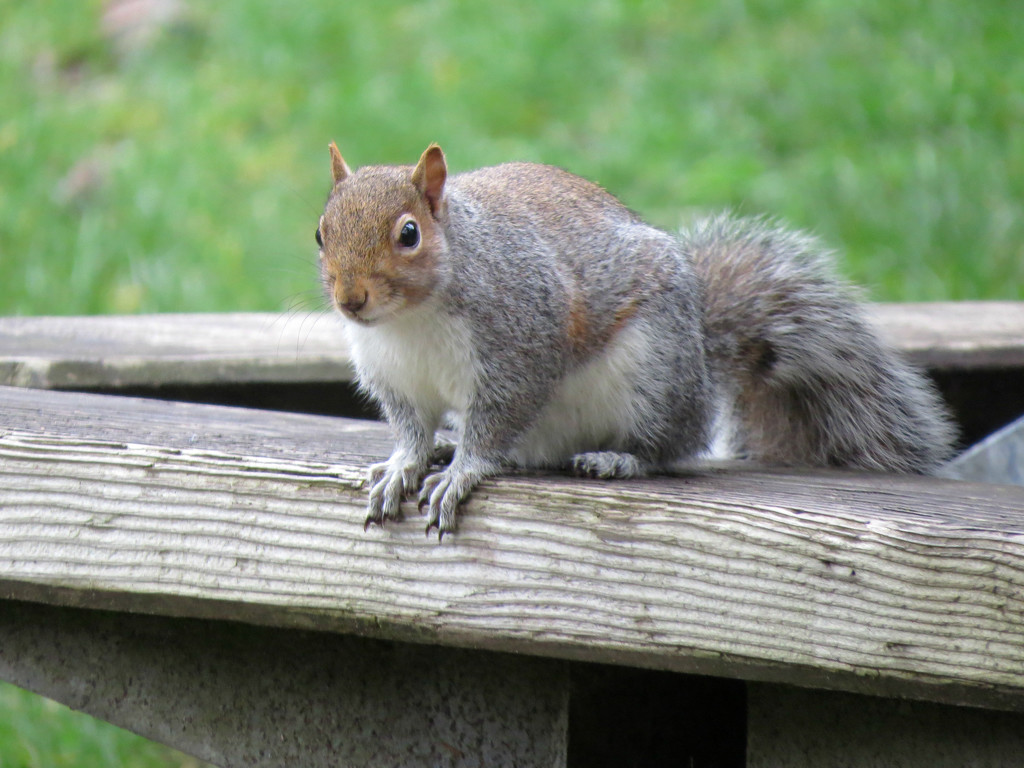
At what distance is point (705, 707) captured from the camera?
4.81 ft

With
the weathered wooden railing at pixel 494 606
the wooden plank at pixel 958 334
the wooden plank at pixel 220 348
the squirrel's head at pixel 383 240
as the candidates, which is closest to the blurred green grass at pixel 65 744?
the wooden plank at pixel 220 348

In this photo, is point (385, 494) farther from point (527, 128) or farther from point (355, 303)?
point (527, 128)

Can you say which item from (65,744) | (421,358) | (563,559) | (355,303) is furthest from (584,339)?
(65,744)

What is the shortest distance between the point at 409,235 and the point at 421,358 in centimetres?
14

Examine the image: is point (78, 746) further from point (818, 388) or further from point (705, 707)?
point (818, 388)

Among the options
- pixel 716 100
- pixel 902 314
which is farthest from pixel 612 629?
pixel 716 100

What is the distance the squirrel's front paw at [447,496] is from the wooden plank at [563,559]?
12 millimetres

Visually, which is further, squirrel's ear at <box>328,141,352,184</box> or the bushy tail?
the bushy tail

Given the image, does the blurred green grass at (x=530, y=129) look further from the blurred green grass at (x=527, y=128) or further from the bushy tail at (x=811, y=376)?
the bushy tail at (x=811, y=376)

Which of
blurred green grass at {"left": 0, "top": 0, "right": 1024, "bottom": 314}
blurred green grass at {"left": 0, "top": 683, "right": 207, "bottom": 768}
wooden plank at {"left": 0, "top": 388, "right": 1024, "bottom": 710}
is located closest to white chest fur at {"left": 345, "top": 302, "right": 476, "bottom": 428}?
wooden plank at {"left": 0, "top": 388, "right": 1024, "bottom": 710}

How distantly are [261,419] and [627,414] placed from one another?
435mm

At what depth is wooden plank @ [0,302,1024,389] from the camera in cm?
185

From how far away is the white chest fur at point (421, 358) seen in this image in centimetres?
135

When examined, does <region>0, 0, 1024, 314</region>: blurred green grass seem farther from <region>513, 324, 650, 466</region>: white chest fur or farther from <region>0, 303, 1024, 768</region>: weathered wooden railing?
<region>0, 303, 1024, 768</region>: weathered wooden railing
